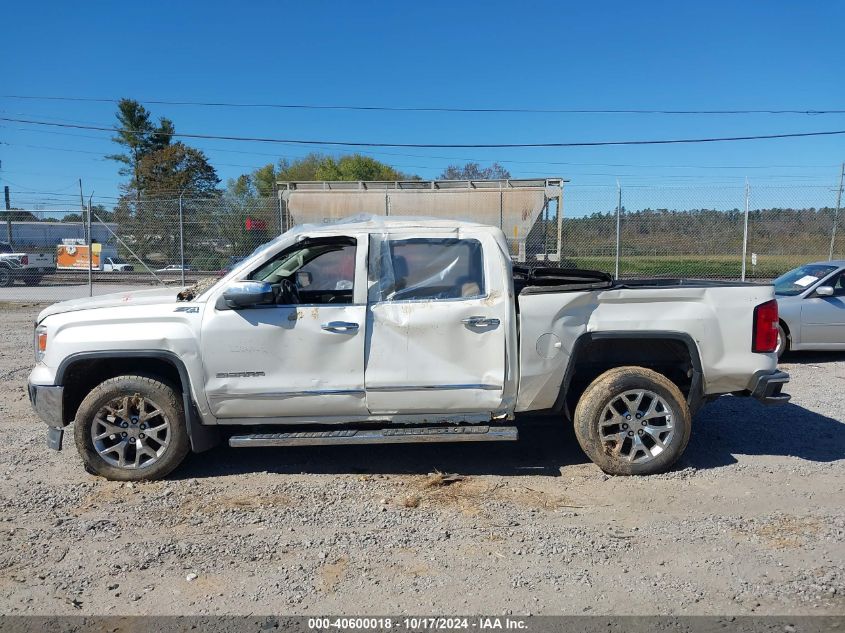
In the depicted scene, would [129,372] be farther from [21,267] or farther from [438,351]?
[21,267]

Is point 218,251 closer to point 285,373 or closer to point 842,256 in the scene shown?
point 285,373

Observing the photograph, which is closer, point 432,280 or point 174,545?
point 174,545

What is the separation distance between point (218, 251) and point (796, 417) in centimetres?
1366

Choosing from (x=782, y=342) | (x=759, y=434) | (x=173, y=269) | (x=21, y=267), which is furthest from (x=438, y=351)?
(x=21, y=267)

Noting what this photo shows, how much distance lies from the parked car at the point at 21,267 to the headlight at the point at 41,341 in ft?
53.8

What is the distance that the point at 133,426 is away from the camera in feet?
16.2

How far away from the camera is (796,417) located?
658 cm

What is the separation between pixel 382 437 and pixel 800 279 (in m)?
7.60

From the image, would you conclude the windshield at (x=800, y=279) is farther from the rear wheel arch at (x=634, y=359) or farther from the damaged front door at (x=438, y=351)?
the damaged front door at (x=438, y=351)

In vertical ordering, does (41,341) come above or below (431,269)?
below

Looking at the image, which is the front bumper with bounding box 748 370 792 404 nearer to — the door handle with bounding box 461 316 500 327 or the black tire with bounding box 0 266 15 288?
the door handle with bounding box 461 316 500 327

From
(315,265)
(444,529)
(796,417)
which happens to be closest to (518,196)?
(796,417)

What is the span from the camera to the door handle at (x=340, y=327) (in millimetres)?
4793

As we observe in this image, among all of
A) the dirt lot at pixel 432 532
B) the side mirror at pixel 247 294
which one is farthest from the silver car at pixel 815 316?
the side mirror at pixel 247 294
